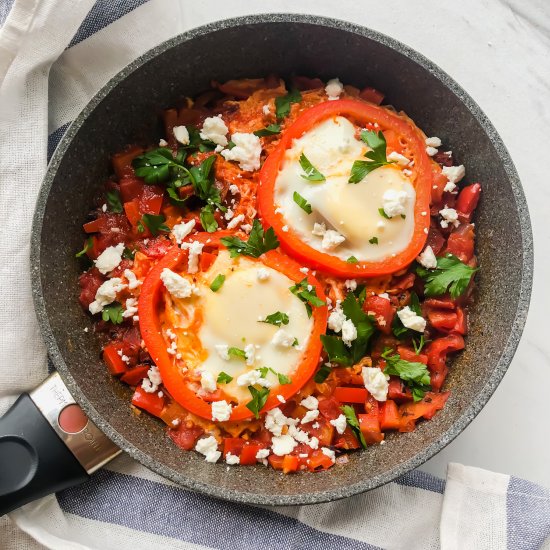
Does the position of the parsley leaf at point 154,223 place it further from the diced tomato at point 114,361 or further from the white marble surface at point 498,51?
the white marble surface at point 498,51

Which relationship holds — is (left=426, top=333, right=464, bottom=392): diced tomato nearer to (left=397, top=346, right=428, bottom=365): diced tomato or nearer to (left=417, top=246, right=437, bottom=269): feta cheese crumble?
(left=397, top=346, right=428, bottom=365): diced tomato

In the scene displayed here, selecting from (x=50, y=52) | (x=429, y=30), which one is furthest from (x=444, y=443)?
(x=50, y=52)

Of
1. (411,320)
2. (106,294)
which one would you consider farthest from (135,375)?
(411,320)

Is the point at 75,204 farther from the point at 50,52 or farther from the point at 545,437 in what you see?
the point at 545,437

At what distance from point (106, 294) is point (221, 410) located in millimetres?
577

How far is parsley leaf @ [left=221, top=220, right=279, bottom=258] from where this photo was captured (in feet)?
8.29

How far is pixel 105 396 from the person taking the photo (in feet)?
8.46

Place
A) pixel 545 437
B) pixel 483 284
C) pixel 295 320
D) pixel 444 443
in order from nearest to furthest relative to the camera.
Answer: pixel 444 443, pixel 295 320, pixel 483 284, pixel 545 437

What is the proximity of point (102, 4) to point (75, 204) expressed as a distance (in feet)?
2.63

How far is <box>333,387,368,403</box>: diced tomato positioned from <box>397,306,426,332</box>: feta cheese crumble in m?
0.28

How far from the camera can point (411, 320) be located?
256cm

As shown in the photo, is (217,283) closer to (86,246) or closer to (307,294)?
Result: (307,294)

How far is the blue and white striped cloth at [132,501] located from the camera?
2674mm

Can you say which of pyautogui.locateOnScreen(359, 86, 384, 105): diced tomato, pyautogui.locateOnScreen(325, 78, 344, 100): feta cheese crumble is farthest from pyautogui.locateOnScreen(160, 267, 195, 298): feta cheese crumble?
pyautogui.locateOnScreen(359, 86, 384, 105): diced tomato
